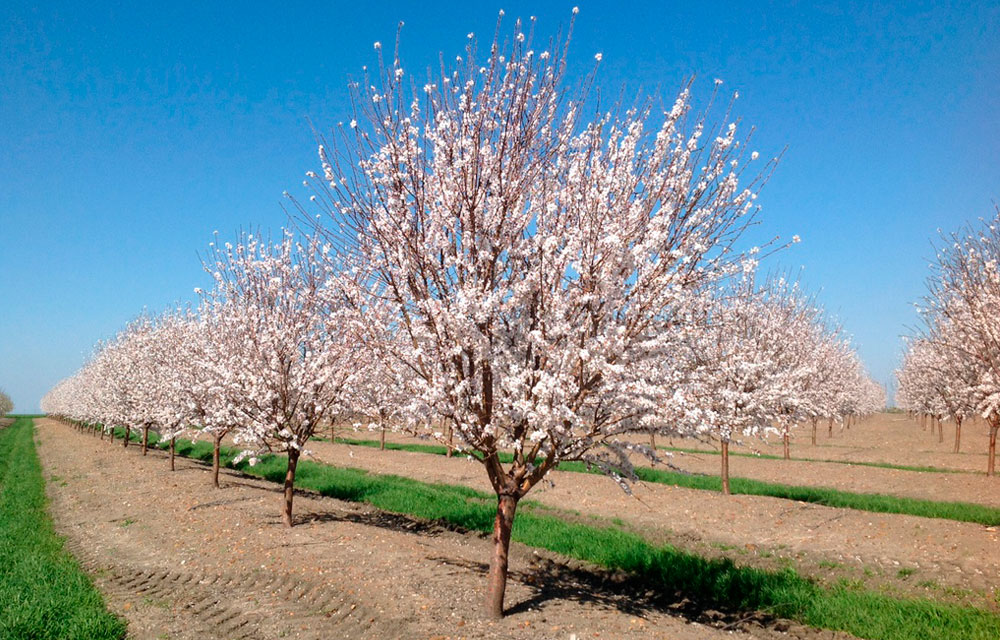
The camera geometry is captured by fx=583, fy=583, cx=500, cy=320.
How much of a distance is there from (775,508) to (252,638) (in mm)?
14624

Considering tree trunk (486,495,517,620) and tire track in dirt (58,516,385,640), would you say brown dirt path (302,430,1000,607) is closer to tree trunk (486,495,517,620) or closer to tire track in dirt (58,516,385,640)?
tree trunk (486,495,517,620)

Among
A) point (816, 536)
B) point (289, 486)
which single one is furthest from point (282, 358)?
point (816, 536)

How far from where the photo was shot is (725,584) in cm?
1070

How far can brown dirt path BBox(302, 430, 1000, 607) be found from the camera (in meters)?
11.3

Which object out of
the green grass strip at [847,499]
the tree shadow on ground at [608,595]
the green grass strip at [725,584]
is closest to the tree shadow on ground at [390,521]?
the green grass strip at [725,584]

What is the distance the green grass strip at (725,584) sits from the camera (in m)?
8.66

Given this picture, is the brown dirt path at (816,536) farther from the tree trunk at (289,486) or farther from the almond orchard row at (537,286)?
the tree trunk at (289,486)

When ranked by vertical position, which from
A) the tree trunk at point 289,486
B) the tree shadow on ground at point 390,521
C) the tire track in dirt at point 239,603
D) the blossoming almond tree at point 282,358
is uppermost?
the blossoming almond tree at point 282,358

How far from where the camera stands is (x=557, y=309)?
6738 millimetres

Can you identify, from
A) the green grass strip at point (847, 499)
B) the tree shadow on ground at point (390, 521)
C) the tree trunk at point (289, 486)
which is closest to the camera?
the tree trunk at point (289, 486)

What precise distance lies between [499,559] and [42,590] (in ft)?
26.1

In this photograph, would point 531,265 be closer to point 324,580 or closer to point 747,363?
point 747,363

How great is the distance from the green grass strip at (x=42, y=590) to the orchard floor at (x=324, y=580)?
403 millimetres

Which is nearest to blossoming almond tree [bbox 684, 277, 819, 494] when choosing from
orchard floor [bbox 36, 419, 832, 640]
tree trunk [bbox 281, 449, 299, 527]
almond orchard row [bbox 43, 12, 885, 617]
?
almond orchard row [bbox 43, 12, 885, 617]
